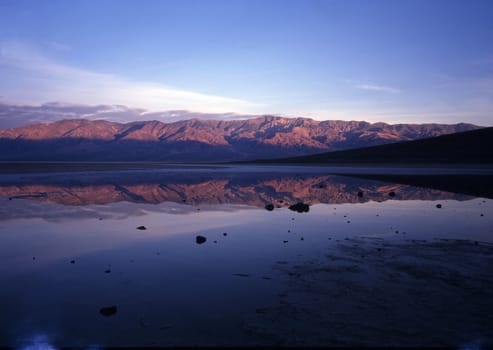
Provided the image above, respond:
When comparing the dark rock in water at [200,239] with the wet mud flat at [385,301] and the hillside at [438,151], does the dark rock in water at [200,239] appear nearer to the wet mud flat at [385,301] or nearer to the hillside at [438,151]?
the wet mud flat at [385,301]

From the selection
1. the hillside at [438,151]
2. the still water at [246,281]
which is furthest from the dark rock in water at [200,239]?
the hillside at [438,151]

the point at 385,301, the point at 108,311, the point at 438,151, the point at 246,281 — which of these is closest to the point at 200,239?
the point at 246,281

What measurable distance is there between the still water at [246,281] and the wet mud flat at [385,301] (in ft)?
0.10

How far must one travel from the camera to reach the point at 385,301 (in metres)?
7.70

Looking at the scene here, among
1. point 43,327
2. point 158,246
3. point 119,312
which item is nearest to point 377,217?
point 158,246

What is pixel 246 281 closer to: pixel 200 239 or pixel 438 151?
pixel 200 239

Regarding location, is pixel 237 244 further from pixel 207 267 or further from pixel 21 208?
pixel 21 208

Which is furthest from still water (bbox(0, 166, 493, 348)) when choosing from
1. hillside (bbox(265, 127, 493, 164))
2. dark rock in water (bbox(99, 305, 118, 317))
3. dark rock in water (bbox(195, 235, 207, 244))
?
hillside (bbox(265, 127, 493, 164))

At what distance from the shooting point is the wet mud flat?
6.22 meters

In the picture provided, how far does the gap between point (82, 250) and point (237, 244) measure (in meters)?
4.86

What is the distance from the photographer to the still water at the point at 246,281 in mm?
6367

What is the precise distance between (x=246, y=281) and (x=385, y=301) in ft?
9.87

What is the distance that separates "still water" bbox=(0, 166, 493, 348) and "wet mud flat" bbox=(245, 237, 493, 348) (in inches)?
1.2

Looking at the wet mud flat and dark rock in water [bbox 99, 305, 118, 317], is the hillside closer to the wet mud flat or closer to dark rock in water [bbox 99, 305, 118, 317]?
the wet mud flat
